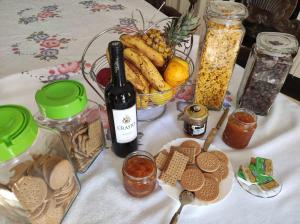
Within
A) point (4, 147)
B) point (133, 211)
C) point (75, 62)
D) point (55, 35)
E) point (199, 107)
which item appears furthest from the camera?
point (55, 35)

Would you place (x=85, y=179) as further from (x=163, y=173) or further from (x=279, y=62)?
(x=279, y=62)

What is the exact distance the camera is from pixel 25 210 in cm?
40

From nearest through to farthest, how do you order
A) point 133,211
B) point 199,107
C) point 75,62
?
1. point 133,211
2. point 199,107
3. point 75,62

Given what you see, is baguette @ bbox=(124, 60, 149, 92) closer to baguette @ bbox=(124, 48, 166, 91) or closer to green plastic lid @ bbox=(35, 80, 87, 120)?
baguette @ bbox=(124, 48, 166, 91)

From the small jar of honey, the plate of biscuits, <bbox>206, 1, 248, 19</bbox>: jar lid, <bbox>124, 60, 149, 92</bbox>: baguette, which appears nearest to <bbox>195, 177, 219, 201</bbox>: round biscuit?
the plate of biscuits

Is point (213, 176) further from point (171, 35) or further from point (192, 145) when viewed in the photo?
point (171, 35)

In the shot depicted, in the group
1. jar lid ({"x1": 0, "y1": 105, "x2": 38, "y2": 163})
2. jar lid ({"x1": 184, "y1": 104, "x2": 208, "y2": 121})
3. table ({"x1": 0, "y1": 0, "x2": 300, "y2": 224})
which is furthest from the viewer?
jar lid ({"x1": 184, "y1": 104, "x2": 208, "y2": 121})

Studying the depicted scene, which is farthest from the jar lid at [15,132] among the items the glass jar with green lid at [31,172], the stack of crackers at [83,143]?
the stack of crackers at [83,143]

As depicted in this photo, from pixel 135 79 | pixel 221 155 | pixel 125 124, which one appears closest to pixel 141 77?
pixel 135 79

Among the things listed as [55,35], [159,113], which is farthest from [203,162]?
[55,35]

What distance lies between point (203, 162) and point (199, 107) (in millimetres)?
129

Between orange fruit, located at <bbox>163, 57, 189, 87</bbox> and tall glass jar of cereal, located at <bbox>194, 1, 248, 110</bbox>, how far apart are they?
0.06 m

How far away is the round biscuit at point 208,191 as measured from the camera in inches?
18.1

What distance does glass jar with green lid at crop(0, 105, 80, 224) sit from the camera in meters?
0.35
